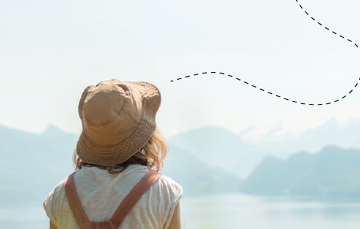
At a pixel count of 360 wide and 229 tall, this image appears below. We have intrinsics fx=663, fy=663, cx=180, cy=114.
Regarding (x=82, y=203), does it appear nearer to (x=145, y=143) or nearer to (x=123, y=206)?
(x=123, y=206)

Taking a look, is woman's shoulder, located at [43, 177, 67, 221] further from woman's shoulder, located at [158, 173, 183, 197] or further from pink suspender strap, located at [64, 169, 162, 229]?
woman's shoulder, located at [158, 173, 183, 197]

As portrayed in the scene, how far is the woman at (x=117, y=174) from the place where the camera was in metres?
2.09

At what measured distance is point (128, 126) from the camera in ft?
7.09

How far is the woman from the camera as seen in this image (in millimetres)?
2094

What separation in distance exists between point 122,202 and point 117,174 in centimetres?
11

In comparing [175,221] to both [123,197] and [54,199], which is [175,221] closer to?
[123,197]

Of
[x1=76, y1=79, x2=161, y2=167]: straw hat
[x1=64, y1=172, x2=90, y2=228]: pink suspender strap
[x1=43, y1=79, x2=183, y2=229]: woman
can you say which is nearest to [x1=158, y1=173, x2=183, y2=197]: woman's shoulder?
[x1=43, y1=79, x2=183, y2=229]: woman

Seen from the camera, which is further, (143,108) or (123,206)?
(143,108)

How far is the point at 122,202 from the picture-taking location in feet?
6.87

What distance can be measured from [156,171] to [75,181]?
0.89 ft

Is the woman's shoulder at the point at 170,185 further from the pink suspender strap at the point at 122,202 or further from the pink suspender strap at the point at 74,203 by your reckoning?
the pink suspender strap at the point at 74,203

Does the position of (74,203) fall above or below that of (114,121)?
below

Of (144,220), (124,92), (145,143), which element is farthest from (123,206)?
(124,92)

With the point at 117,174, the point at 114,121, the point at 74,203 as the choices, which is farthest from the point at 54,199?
the point at 114,121
